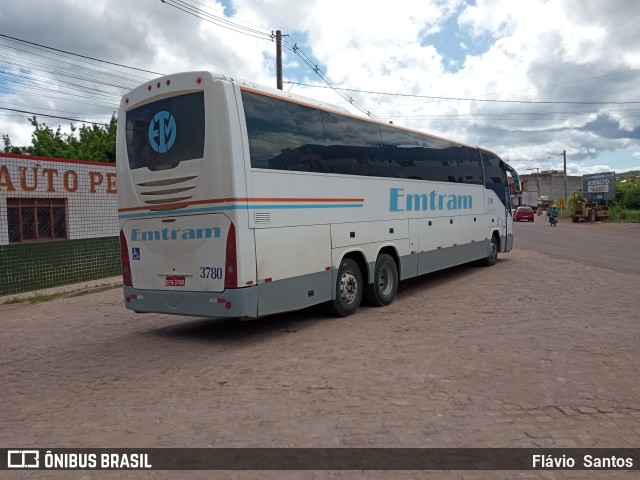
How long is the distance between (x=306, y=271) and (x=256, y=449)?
12.7ft

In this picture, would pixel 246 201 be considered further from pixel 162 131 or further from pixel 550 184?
pixel 550 184

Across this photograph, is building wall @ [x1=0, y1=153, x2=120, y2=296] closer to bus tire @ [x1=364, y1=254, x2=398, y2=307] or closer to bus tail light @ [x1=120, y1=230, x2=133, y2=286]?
bus tail light @ [x1=120, y1=230, x2=133, y2=286]

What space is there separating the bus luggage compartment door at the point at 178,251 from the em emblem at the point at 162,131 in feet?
3.22

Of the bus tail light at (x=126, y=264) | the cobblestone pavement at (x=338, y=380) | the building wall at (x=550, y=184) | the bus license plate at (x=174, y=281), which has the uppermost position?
the building wall at (x=550, y=184)

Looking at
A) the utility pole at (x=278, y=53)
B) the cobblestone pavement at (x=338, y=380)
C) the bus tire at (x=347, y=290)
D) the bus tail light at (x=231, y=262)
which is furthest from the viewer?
the utility pole at (x=278, y=53)

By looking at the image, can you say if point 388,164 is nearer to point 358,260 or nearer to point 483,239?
point 358,260

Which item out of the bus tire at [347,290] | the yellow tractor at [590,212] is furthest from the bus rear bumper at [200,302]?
the yellow tractor at [590,212]

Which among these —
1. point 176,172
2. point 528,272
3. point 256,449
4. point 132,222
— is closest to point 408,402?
point 256,449

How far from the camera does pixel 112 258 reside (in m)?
14.3

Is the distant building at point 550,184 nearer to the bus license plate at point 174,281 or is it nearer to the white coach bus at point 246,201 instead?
the white coach bus at point 246,201

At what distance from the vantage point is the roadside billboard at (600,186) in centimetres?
4997

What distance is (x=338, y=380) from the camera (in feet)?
17.1

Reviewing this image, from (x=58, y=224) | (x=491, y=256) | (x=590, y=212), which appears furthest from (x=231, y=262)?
(x=590, y=212)

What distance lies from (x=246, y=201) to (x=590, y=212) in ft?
163
